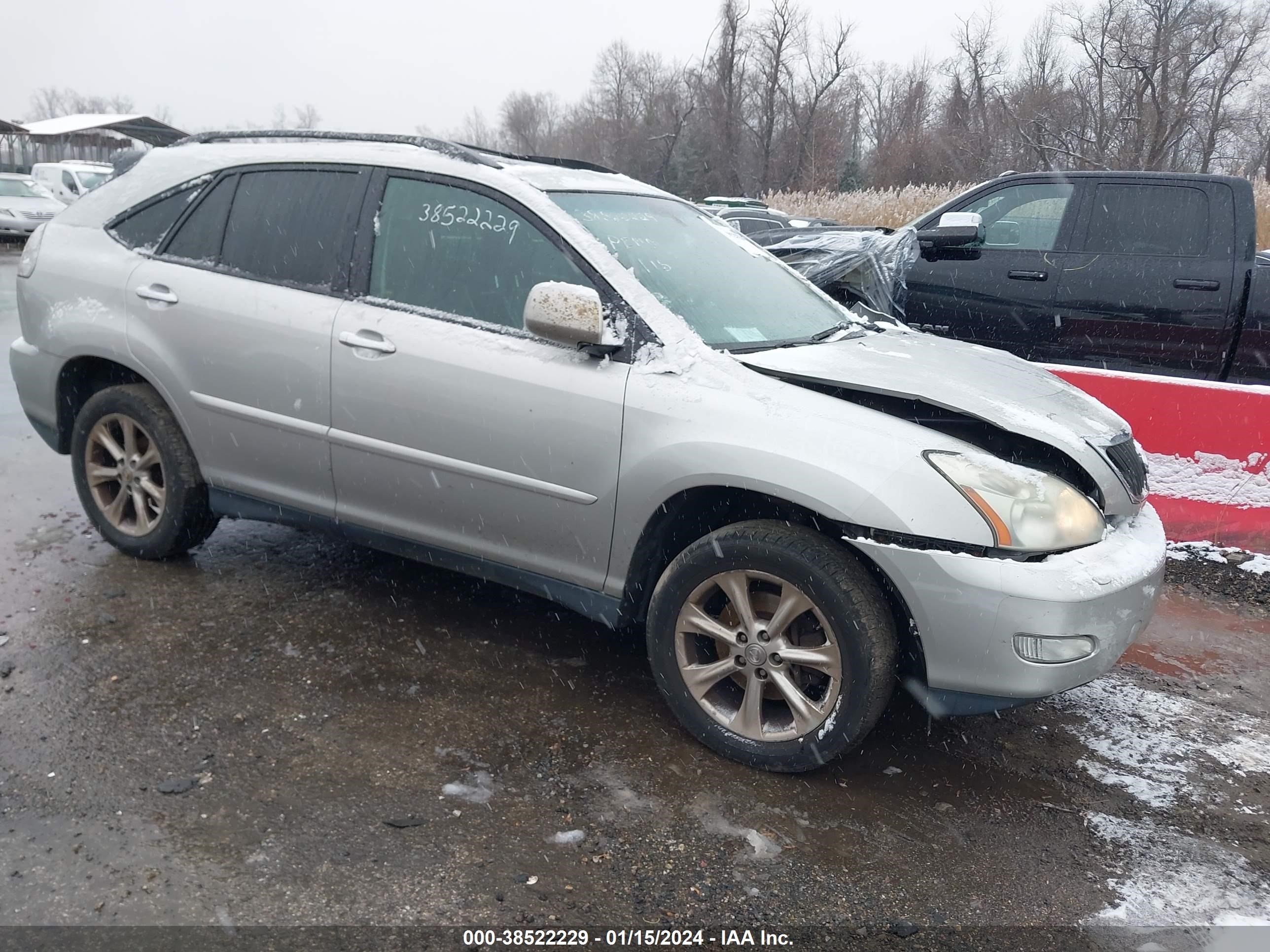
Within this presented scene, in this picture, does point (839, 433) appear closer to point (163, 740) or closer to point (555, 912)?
point (555, 912)

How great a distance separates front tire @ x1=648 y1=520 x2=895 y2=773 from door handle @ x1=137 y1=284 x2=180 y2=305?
2342mm

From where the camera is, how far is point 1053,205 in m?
6.76

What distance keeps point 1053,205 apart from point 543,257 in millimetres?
4601

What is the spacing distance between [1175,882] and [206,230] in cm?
404

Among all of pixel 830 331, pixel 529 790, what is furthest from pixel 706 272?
pixel 529 790

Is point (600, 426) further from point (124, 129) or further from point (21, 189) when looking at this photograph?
point (124, 129)

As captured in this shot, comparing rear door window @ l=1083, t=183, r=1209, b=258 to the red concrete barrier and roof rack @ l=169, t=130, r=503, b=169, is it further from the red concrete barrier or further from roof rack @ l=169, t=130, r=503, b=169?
roof rack @ l=169, t=130, r=503, b=169

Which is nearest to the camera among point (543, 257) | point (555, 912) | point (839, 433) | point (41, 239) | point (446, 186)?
point (555, 912)

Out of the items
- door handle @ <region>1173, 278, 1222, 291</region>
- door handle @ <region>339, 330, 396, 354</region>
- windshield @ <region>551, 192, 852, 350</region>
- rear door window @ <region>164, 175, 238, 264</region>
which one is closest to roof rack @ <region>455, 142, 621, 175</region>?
windshield @ <region>551, 192, 852, 350</region>

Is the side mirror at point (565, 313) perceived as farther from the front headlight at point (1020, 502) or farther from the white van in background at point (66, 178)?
the white van in background at point (66, 178)

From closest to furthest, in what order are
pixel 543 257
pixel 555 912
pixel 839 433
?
1. pixel 555 912
2. pixel 839 433
3. pixel 543 257

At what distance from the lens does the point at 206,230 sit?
4.16m

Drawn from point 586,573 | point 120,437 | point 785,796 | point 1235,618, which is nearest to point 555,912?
point 785,796

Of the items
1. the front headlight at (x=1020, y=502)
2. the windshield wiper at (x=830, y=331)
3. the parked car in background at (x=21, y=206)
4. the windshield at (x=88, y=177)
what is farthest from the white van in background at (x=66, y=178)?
the front headlight at (x=1020, y=502)
